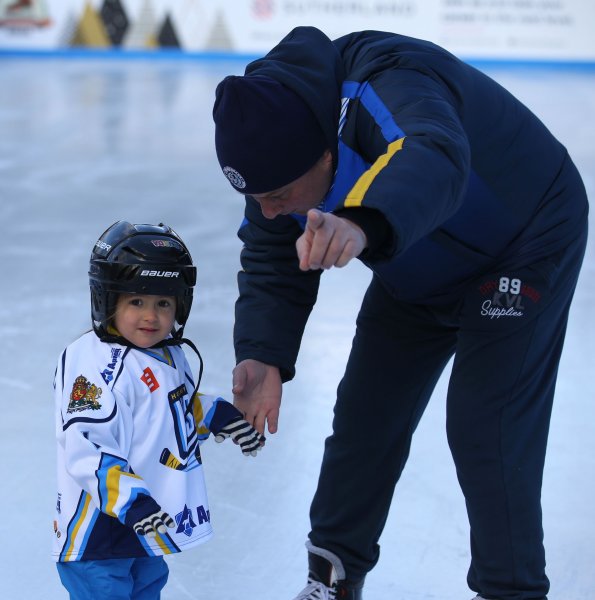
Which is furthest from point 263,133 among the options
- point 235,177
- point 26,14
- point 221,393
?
point 26,14

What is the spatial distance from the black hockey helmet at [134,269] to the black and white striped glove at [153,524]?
328mm

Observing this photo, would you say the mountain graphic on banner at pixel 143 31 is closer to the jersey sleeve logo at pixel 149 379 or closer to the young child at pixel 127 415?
the young child at pixel 127 415

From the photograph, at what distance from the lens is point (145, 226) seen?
6.27 feet

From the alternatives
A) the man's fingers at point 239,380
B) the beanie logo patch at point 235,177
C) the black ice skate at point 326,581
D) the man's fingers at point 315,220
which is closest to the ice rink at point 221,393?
the black ice skate at point 326,581

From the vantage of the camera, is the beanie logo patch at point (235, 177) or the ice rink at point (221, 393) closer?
the beanie logo patch at point (235, 177)

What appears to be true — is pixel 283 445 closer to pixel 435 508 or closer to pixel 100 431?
pixel 435 508

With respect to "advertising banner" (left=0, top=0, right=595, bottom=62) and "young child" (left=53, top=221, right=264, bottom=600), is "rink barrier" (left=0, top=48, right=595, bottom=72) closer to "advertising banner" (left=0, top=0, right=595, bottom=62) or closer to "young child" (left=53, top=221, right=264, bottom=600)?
"advertising banner" (left=0, top=0, right=595, bottom=62)

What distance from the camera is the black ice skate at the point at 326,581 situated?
2287mm

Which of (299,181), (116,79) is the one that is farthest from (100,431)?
(116,79)

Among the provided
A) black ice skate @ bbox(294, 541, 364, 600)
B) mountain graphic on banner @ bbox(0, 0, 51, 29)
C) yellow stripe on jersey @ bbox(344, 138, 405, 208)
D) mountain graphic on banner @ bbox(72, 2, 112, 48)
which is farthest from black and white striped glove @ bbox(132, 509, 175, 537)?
mountain graphic on banner @ bbox(0, 0, 51, 29)

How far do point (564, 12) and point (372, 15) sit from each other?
208cm

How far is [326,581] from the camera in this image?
2.30 m

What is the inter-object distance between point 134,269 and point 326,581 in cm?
86

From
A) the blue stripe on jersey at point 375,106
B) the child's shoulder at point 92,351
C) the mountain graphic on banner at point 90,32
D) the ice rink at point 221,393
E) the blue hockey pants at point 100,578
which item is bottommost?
the mountain graphic on banner at point 90,32
